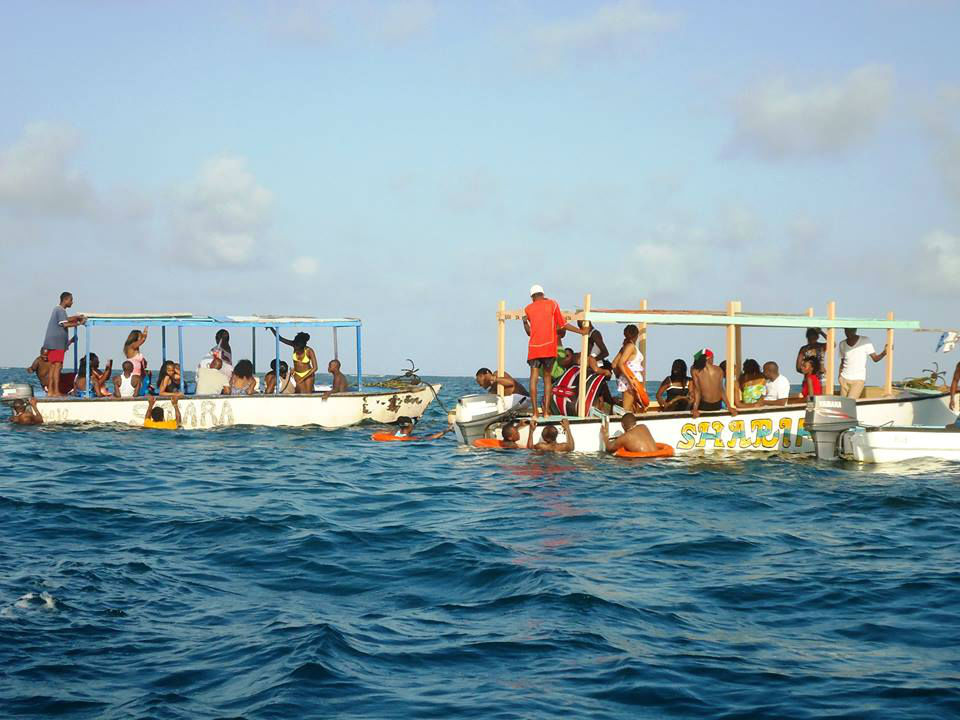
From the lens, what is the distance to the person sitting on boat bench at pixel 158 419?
22.3m

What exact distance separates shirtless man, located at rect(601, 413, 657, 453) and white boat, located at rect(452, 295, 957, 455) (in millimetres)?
207

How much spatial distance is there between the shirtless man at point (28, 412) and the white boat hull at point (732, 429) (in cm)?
1108

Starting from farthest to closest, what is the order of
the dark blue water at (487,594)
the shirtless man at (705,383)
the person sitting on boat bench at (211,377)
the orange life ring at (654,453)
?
1. the person sitting on boat bench at (211,377)
2. the shirtless man at (705,383)
3. the orange life ring at (654,453)
4. the dark blue water at (487,594)

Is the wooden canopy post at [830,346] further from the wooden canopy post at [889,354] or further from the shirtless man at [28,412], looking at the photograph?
the shirtless man at [28,412]

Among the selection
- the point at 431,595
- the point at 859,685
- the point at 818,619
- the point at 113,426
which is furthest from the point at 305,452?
the point at 859,685

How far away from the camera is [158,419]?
73.7 ft

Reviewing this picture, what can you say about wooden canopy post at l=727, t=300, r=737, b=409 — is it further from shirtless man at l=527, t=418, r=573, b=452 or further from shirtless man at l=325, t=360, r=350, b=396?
shirtless man at l=325, t=360, r=350, b=396

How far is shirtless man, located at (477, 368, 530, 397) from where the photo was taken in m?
19.3

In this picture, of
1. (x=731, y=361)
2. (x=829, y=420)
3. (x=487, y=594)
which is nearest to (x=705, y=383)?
(x=731, y=361)

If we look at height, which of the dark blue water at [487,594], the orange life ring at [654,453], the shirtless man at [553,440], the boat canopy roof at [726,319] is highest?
the boat canopy roof at [726,319]

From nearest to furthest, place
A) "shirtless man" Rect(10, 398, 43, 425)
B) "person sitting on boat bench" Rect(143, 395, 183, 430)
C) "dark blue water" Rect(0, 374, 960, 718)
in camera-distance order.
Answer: "dark blue water" Rect(0, 374, 960, 718) < "person sitting on boat bench" Rect(143, 395, 183, 430) < "shirtless man" Rect(10, 398, 43, 425)

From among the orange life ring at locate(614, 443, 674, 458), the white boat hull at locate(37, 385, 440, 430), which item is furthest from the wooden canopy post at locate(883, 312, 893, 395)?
the white boat hull at locate(37, 385, 440, 430)

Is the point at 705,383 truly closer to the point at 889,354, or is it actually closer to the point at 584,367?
the point at 584,367

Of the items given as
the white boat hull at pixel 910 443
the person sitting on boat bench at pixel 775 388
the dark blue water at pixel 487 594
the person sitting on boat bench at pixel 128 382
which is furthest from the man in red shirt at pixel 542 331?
the person sitting on boat bench at pixel 128 382
